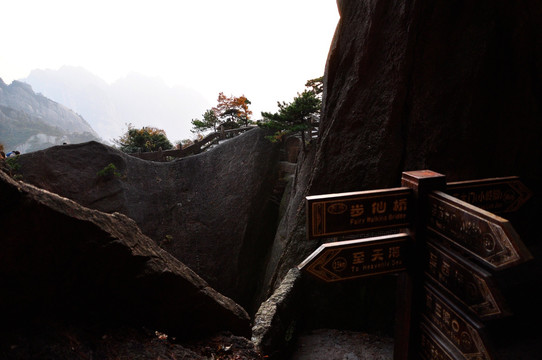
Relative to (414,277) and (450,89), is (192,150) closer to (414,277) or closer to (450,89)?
(450,89)

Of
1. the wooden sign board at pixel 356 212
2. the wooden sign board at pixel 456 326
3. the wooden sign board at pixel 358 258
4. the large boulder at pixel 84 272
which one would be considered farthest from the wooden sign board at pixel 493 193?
the large boulder at pixel 84 272

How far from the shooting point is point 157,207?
14.8 m

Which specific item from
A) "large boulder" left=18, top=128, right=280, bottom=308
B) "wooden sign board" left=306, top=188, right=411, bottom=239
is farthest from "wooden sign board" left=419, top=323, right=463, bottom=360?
"large boulder" left=18, top=128, right=280, bottom=308

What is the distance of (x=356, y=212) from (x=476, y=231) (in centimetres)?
122

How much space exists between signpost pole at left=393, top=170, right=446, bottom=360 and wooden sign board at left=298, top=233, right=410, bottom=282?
0.16 metres

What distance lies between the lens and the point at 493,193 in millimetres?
3398

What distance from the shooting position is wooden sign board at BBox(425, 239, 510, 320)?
2.36 m

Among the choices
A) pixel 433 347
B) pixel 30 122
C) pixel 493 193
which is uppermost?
pixel 30 122

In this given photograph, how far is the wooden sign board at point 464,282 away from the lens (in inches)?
92.9

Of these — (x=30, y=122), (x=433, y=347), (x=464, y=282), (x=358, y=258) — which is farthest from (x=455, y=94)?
(x=30, y=122)

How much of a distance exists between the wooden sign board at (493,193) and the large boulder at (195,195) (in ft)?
40.6

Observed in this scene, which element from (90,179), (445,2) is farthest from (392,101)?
(90,179)

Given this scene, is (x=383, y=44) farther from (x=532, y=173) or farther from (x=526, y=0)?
(x=532, y=173)

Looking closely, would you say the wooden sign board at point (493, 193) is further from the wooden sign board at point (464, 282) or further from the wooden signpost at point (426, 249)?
the wooden sign board at point (464, 282)
